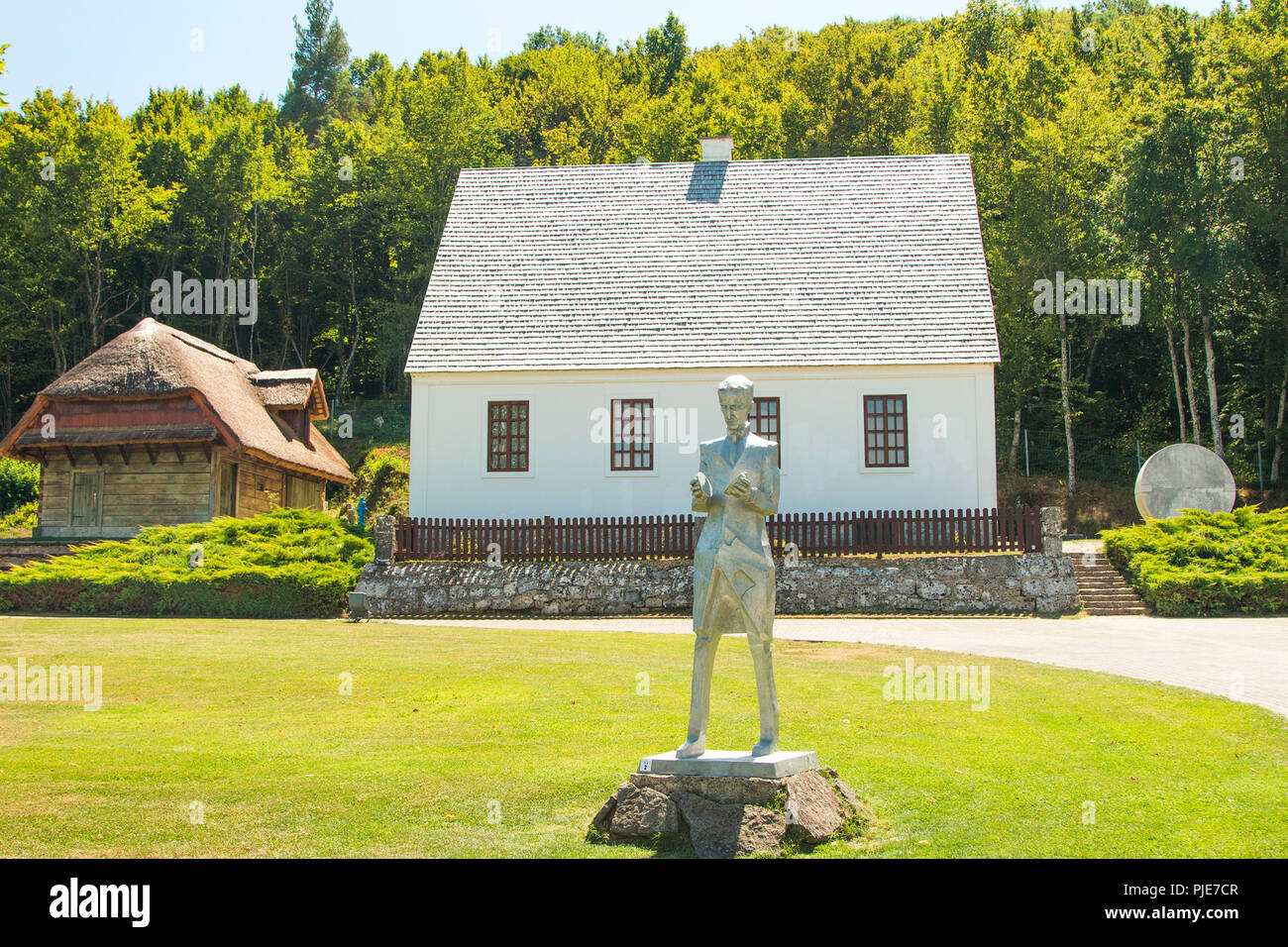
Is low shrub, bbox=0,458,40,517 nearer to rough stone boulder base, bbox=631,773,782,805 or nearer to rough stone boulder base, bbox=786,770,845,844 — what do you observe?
rough stone boulder base, bbox=631,773,782,805

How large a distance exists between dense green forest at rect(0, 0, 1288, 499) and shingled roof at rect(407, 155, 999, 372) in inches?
410

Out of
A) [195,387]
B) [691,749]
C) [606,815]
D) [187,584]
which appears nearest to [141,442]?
[195,387]

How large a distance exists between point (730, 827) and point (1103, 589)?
19390 millimetres

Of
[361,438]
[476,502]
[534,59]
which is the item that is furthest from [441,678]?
[534,59]

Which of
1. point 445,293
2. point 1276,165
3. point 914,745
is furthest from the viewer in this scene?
point 1276,165

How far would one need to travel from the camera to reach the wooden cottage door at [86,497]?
31953 millimetres

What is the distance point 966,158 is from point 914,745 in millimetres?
26408

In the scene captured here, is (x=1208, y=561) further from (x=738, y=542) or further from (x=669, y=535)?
(x=738, y=542)

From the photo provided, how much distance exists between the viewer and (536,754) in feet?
33.6

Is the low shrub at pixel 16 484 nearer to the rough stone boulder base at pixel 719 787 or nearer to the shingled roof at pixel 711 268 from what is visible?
the shingled roof at pixel 711 268

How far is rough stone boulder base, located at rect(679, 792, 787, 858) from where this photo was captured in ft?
24.5

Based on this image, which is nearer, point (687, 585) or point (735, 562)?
point (735, 562)

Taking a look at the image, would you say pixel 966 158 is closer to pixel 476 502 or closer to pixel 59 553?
pixel 476 502

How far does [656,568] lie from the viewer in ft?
81.5
